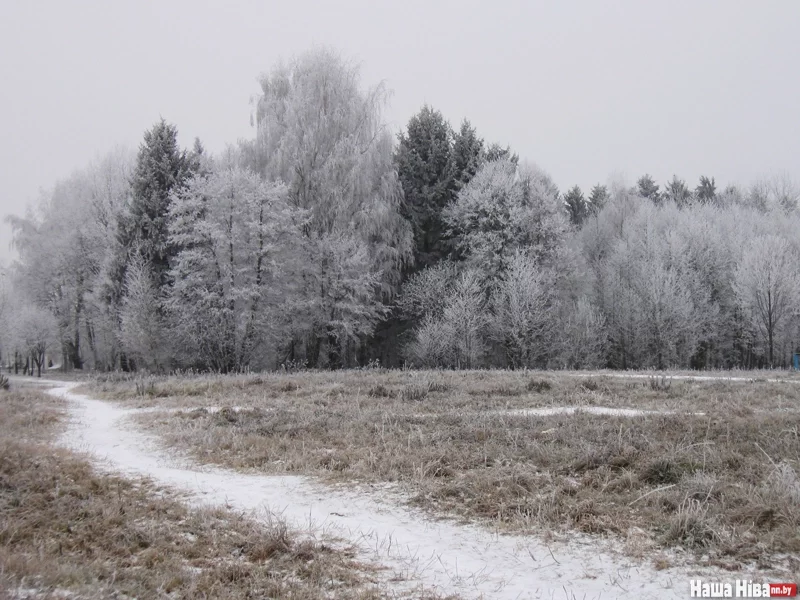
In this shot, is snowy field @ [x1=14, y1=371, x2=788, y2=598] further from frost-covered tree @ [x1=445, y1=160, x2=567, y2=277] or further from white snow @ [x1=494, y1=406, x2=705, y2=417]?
frost-covered tree @ [x1=445, y1=160, x2=567, y2=277]

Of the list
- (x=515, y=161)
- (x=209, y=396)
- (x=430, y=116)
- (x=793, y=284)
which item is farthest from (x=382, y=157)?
(x=793, y=284)

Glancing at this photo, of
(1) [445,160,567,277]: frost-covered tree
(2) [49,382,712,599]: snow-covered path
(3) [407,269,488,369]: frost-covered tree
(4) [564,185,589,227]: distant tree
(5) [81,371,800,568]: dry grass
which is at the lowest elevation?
(2) [49,382,712,599]: snow-covered path

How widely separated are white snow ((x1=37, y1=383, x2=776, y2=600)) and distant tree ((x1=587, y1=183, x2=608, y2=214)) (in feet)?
159

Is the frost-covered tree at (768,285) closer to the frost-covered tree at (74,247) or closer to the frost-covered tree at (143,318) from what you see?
the frost-covered tree at (143,318)

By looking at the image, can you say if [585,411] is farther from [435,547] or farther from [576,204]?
[576,204]

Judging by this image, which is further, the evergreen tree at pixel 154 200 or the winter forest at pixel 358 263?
the evergreen tree at pixel 154 200

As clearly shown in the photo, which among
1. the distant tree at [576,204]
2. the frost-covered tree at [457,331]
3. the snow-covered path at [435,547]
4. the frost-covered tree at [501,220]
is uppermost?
the distant tree at [576,204]

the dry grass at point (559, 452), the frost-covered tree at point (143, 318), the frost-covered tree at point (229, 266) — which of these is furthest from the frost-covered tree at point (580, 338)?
the frost-covered tree at point (143, 318)

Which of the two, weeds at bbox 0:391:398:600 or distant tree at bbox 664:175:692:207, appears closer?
weeds at bbox 0:391:398:600

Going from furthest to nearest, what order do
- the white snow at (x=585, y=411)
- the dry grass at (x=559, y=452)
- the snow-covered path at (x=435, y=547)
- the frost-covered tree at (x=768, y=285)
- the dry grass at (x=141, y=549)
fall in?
1. the frost-covered tree at (x=768, y=285)
2. the white snow at (x=585, y=411)
3. the dry grass at (x=559, y=452)
4. the snow-covered path at (x=435, y=547)
5. the dry grass at (x=141, y=549)

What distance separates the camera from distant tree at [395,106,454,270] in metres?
37.4

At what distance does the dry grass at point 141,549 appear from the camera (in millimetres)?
4258

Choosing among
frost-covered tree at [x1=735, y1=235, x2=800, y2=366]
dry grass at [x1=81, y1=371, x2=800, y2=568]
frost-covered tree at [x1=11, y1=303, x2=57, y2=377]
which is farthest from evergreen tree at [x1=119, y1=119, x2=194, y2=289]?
frost-covered tree at [x1=735, y1=235, x2=800, y2=366]

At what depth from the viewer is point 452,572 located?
4.89 meters
